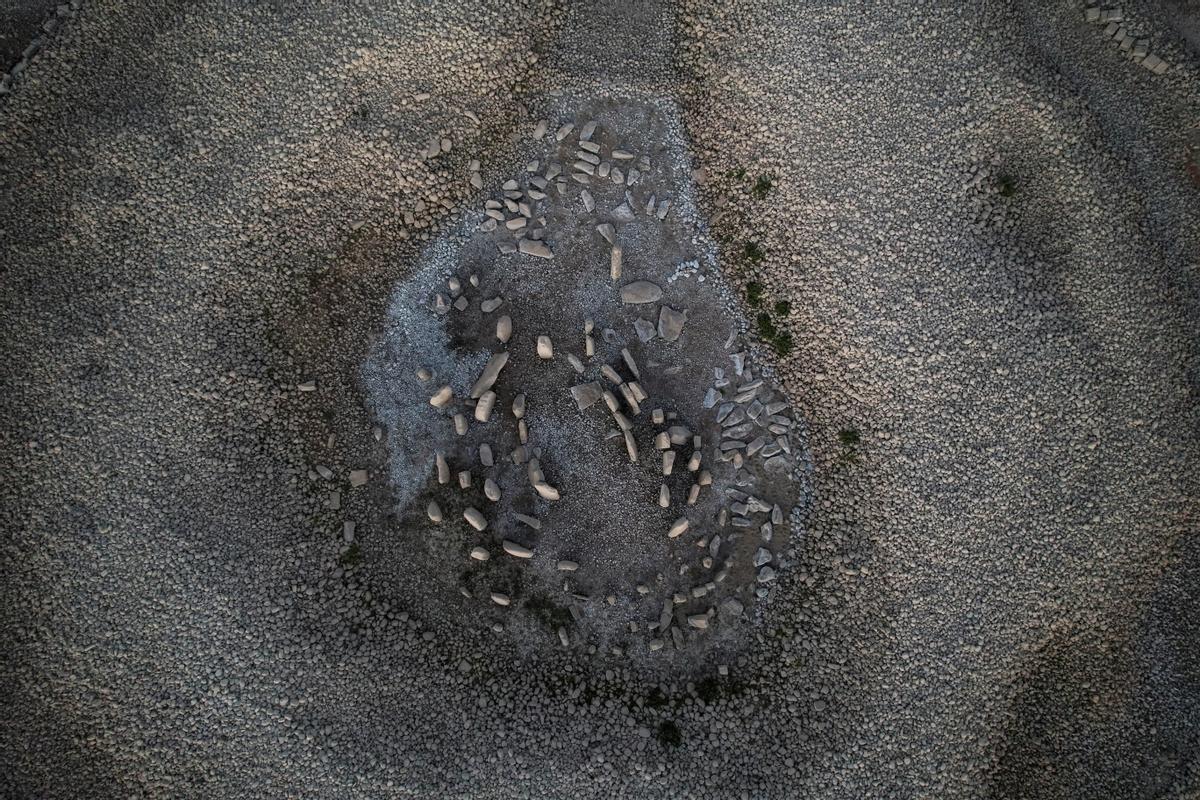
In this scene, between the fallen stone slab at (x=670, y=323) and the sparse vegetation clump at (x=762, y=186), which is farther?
the fallen stone slab at (x=670, y=323)

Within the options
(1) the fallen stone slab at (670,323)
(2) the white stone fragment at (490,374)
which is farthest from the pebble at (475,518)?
(1) the fallen stone slab at (670,323)

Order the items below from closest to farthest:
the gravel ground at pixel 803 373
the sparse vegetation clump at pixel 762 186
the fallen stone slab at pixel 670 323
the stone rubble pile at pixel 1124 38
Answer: the gravel ground at pixel 803 373 < the stone rubble pile at pixel 1124 38 < the sparse vegetation clump at pixel 762 186 < the fallen stone slab at pixel 670 323

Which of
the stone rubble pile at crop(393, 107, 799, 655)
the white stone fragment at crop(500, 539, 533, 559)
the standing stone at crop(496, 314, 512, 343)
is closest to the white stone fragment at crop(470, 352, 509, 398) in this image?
the stone rubble pile at crop(393, 107, 799, 655)

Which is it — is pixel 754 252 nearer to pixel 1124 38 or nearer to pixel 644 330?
pixel 644 330

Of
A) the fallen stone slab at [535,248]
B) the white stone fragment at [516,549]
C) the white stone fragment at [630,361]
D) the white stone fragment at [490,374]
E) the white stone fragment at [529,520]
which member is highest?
the fallen stone slab at [535,248]

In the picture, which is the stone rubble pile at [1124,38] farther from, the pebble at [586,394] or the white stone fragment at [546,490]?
the white stone fragment at [546,490]

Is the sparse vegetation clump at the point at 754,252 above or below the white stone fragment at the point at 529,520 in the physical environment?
above

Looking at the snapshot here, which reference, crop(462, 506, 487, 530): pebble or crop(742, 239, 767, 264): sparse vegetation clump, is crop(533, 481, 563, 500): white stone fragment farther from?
crop(742, 239, 767, 264): sparse vegetation clump

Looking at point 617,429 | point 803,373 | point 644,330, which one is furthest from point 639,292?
point 803,373

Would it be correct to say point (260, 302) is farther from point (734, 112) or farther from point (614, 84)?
point (734, 112)

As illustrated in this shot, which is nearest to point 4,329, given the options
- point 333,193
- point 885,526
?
point 333,193
